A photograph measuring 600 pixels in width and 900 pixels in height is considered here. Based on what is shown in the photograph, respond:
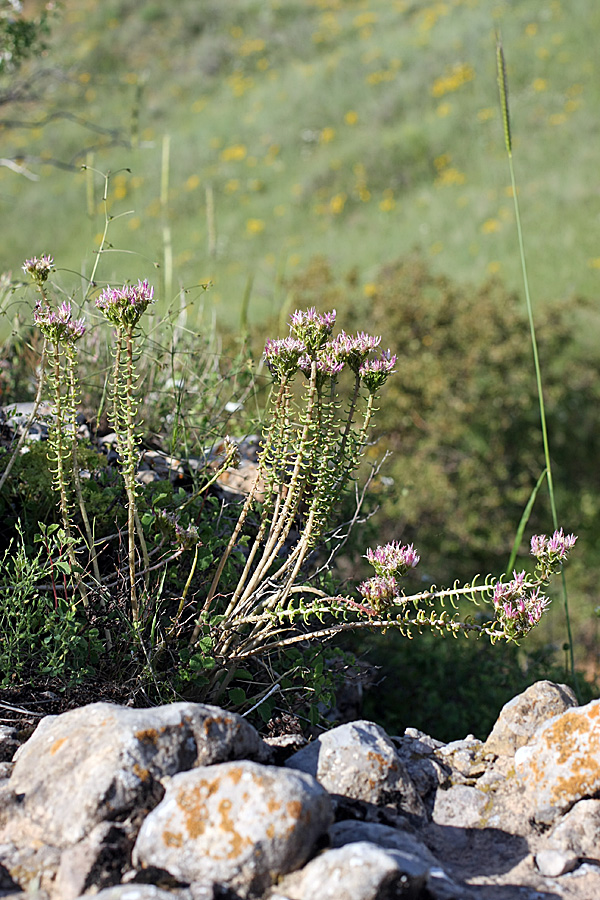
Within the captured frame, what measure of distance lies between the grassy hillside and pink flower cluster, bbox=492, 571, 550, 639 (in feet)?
28.1

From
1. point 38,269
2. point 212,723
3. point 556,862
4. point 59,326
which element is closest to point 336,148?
point 38,269

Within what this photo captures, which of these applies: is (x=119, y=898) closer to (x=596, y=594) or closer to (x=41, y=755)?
(x=41, y=755)

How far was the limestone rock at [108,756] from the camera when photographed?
65.4 inches

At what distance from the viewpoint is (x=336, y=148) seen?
16.8 meters

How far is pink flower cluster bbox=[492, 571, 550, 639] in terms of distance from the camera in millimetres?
1896

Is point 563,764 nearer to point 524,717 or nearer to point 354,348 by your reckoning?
point 524,717

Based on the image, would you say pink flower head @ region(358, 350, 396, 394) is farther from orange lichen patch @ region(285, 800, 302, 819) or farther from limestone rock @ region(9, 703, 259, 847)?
orange lichen patch @ region(285, 800, 302, 819)

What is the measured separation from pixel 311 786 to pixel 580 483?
7544mm

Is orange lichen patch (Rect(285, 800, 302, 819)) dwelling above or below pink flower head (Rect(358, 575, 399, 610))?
below

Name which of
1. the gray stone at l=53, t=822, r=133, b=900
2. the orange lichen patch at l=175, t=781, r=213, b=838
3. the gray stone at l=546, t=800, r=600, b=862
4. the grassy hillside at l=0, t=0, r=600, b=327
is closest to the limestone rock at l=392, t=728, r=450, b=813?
the gray stone at l=546, t=800, r=600, b=862

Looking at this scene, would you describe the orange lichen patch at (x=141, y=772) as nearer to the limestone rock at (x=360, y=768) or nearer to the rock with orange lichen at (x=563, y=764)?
the limestone rock at (x=360, y=768)

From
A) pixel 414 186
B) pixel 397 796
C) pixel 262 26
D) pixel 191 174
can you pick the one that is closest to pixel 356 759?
pixel 397 796

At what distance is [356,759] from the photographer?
1.91m

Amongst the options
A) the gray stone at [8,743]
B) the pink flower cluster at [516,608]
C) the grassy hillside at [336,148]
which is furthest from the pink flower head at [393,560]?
the grassy hillside at [336,148]
